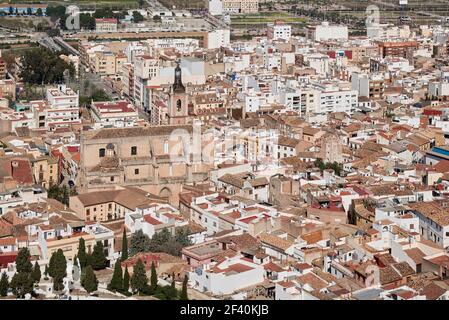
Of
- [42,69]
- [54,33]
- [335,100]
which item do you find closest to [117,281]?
[335,100]

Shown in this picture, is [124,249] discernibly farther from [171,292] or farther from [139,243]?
[171,292]

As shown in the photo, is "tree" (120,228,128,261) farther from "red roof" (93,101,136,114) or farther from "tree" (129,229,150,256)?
"red roof" (93,101,136,114)

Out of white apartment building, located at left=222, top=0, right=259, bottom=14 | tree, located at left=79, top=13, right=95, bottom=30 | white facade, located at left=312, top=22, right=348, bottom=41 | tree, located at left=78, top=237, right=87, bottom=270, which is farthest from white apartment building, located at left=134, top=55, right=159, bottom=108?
white apartment building, located at left=222, top=0, right=259, bottom=14

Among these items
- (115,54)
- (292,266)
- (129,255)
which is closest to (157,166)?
(129,255)

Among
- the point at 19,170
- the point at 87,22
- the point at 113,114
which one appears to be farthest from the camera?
the point at 87,22

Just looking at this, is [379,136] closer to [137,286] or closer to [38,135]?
[38,135]
